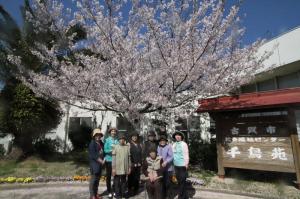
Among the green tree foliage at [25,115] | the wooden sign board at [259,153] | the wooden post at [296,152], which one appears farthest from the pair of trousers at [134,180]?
the green tree foliage at [25,115]

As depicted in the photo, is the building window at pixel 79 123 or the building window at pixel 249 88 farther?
the building window at pixel 79 123

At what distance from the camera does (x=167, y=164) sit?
6.01 m

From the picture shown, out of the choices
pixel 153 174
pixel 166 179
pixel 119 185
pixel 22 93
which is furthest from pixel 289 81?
pixel 22 93

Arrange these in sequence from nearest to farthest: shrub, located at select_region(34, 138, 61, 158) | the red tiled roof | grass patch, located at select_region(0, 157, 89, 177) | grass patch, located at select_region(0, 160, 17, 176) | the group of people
A: the group of people, the red tiled roof, grass patch, located at select_region(0, 157, 89, 177), grass patch, located at select_region(0, 160, 17, 176), shrub, located at select_region(34, 138, 61, 158)

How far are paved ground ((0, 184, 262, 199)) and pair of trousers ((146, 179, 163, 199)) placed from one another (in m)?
1.12

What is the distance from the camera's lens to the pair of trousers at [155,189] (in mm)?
5398

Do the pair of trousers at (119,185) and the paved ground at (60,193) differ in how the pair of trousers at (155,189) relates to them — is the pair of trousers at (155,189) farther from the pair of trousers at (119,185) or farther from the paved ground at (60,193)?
the paved ground at (60,193)

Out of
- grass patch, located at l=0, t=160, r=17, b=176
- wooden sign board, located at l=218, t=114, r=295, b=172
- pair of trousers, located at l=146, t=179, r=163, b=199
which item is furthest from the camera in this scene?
grass patch, located at l=0, t=160, r=17, b=176

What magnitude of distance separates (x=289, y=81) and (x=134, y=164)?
9337 mm

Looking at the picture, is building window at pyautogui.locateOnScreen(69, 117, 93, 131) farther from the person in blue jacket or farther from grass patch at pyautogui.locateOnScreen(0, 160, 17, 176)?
the person in blue jacket

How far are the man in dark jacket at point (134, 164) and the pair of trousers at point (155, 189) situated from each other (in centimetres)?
114

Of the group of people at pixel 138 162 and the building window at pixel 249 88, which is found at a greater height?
the building window at pixel 249 88

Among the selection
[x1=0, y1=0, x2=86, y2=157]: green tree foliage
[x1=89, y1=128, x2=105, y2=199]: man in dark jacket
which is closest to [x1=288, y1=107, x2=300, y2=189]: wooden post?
[x1=89, y1=128, x2=105, y2=199]: man in dark jacket

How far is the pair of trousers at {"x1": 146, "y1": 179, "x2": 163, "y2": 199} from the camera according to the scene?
540 cm
